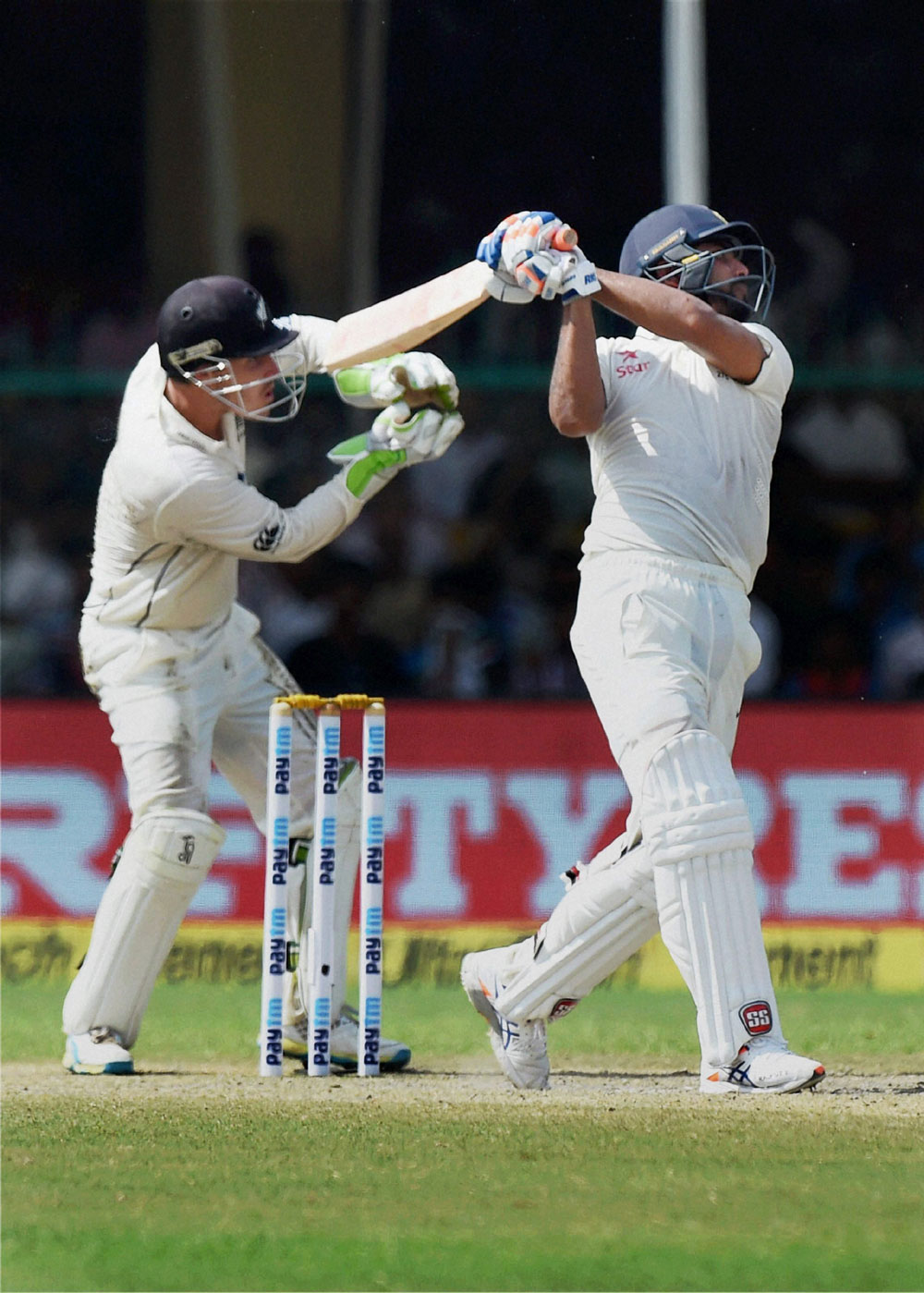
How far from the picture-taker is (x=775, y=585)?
27.0 ft

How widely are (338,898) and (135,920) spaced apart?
51cm

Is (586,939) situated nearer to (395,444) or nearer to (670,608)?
(670,608)

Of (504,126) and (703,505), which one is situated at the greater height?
(504,126)

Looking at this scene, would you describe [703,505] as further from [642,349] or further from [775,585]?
[775,585]

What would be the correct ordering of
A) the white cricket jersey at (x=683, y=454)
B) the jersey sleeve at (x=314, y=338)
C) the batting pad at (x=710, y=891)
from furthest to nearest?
the jersey sleeve at (x=314, y=338) → the white cricket jersey at (x=683, y=454) → the batting pad at (x=710, y=891)

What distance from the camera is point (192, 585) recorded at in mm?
5098

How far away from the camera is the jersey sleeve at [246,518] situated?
4.90 m

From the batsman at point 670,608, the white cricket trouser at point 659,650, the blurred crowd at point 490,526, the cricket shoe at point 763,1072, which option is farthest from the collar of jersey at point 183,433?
the blurred crowd at point 490,526

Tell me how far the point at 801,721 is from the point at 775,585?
1.42m

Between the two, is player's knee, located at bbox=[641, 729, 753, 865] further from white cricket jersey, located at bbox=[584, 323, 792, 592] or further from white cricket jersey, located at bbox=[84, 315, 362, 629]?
white cricket jersey, located at bbox=[84, 315, 362, 629]

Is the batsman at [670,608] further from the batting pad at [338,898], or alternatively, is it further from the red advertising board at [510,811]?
the red advertising board at [510,811]

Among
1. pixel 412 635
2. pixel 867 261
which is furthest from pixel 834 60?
pixel 412 635

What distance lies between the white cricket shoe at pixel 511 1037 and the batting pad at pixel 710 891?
488 mm

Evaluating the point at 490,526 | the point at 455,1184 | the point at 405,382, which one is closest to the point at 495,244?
the point at 405,382
